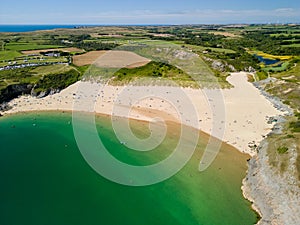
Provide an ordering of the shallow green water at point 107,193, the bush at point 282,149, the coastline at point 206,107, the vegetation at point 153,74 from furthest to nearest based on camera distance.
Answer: the vegetation at point 153,74 → the coastline at point 206,107 → the bush at point 282,149 → the shallow green water at point 107,193

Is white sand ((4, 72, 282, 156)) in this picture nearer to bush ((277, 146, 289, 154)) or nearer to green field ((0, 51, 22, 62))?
bush ((277, 146, 289, 154))

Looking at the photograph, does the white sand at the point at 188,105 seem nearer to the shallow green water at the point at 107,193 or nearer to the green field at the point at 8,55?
the shallow green water at the point at 107,193

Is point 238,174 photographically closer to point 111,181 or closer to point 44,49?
point 111,181

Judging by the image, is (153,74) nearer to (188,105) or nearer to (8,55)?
(188,105)

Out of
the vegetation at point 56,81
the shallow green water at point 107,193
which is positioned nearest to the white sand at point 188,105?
the vegetation at point 56,81

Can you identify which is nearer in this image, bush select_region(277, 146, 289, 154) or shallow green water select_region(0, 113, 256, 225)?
shallow green water select_region(0, 113, 256, 225)

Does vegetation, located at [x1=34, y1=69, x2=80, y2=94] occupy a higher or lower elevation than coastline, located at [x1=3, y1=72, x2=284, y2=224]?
higher

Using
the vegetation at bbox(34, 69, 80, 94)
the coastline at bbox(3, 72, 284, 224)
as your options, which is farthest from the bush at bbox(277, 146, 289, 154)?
the vegetation at bbox(34, 69, 80, 94)
